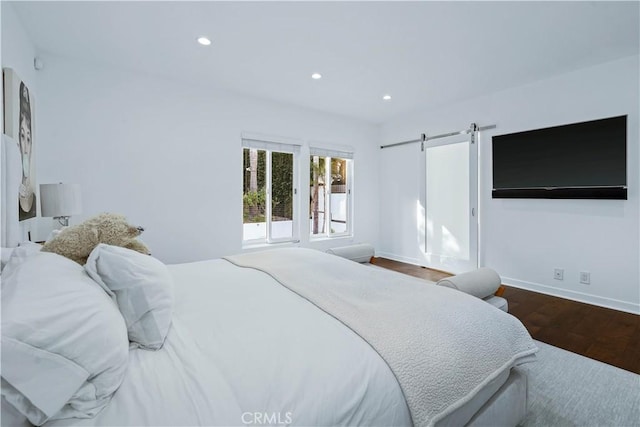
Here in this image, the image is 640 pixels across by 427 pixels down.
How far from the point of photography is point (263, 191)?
4.48 metres

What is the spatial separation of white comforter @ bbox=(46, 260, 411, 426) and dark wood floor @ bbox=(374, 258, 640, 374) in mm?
2292

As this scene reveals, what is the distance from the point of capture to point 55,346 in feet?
2.35

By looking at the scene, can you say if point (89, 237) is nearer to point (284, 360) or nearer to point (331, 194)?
point (284, 360)

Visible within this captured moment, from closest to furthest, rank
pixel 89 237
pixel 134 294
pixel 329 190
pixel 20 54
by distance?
pixel 134 294
pixel 89 237
pixel 20 54
pixel 329 190

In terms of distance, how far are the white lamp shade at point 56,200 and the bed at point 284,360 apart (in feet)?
4.80

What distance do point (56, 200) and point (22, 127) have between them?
1.87 feet

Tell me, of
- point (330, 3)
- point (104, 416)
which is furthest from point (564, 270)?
point (104, 416)

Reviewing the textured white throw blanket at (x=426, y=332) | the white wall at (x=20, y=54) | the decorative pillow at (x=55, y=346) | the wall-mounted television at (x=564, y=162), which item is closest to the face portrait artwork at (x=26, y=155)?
the white wall at (x=20, y=54)

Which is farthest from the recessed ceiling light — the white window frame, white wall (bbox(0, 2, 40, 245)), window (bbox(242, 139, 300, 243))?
the white window frame

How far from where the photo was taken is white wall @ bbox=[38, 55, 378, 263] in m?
3.02

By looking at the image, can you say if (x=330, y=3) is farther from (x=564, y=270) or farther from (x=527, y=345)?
(x=564, y=270)

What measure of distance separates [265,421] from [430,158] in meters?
4.71

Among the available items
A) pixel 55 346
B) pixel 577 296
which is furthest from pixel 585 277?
pixel 55 346

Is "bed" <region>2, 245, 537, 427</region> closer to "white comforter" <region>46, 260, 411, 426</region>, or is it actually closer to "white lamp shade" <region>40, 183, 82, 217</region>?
"white comforter" <region>46, 260, 411, 426</region>
